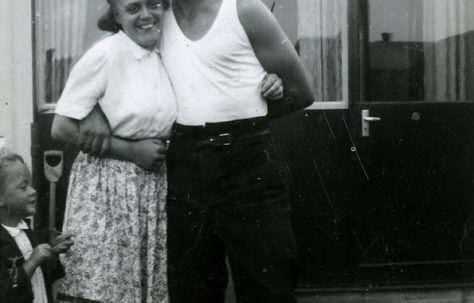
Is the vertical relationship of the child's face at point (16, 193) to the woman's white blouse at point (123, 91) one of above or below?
below

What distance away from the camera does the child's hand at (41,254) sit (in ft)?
9.02

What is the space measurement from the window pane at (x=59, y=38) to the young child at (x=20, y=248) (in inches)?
58.5

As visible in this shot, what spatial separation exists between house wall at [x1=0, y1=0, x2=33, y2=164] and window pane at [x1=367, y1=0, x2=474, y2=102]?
2.21m

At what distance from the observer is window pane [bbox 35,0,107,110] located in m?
4.31

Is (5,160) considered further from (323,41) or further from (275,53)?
(323,41)

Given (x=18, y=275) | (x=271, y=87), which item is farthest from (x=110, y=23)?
(x=18, y=275)

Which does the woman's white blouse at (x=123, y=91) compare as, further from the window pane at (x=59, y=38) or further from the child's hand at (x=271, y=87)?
the window pane at (x=59, y=38)

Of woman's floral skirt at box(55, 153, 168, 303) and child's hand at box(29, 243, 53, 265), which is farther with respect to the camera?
child's hand at box(29, 243, 53, 265)

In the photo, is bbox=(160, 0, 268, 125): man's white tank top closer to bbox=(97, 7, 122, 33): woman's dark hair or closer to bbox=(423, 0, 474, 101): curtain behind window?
bbox=(97, 7, 122, 33): woman's dark hair

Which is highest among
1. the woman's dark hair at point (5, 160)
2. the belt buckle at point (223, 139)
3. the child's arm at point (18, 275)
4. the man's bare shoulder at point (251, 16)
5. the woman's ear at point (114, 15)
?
the woman's ear at point (114, 15)

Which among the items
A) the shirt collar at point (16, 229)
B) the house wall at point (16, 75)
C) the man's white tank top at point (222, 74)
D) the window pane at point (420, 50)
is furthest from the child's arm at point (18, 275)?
the window pane at point (420, 50)

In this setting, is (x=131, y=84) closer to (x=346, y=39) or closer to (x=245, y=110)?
(x=245, y=110)

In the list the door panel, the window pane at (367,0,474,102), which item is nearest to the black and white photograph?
the door panel

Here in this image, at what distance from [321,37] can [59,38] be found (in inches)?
67.6
